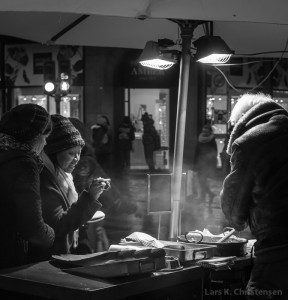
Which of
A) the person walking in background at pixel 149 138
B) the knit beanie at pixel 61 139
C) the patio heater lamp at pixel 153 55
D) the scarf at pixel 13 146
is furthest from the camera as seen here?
the person walking in background at pixel 149 138

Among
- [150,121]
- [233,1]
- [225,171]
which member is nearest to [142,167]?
[150,121]

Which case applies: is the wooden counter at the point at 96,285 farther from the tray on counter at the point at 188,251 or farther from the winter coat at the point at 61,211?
the winter coat at the point at 61,211

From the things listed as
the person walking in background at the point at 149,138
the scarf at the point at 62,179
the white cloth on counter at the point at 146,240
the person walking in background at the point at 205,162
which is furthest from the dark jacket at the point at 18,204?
the person walking in background at the point at 149,138

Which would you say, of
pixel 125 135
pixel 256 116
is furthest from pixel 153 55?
pixel 125 135

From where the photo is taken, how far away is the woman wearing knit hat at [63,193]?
3758 mm

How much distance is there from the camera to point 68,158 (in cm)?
421

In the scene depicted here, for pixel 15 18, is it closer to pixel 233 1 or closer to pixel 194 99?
pixel 233 1

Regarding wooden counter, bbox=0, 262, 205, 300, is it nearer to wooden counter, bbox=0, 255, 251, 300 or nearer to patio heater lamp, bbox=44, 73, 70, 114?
wooden counter, bbox=0, 255, 251, 300

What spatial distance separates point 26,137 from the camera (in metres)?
3.50

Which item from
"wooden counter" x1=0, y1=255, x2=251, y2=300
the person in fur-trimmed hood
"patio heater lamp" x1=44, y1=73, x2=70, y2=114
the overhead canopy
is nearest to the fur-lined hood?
the person in fur-trimmed hood

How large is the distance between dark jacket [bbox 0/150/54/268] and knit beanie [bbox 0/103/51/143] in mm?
122

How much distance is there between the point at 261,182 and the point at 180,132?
1.63 meters

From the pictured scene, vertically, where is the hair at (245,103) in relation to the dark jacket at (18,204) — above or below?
above

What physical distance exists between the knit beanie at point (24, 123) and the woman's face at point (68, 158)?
2.03ft
